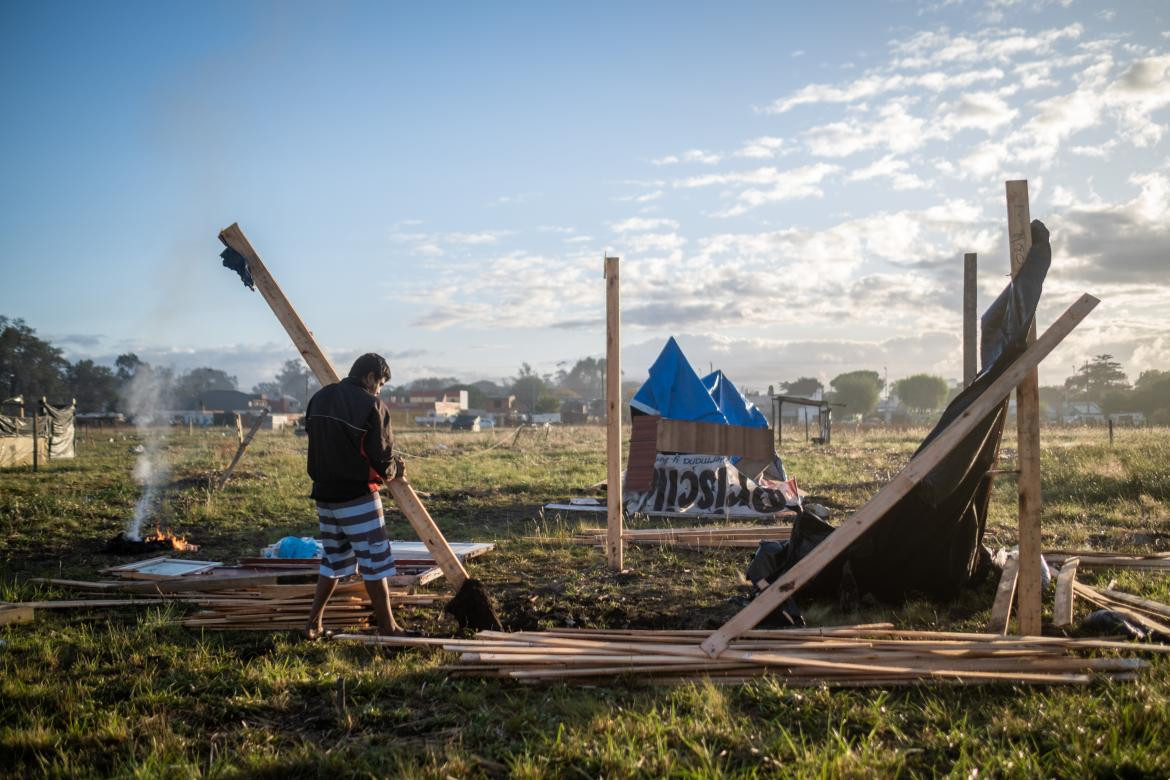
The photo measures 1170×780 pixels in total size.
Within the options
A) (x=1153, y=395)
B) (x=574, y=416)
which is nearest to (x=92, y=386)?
(x=574, y=416)

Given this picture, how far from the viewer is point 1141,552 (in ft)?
26.4

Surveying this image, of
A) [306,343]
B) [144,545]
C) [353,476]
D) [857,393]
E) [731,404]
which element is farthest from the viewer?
[857,393]

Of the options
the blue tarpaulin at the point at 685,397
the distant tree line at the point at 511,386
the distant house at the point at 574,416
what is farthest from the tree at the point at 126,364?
the blue tarpaulin at the point at 685,397

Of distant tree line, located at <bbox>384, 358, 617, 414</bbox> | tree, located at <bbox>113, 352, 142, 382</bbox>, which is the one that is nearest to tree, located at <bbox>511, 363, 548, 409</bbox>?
distant tree line, located at <bbox>384, 358, 617, 414</bbox>

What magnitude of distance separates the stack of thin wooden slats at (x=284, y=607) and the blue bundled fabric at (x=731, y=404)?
8.68 metres

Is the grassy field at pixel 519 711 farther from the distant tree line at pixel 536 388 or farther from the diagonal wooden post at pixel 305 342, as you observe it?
the distant tree line at pixel 536 388

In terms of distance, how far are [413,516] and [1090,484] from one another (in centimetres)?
1287

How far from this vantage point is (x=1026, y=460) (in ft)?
16.5

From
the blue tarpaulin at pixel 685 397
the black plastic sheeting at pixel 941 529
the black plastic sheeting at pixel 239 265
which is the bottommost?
the black plastic sheeting at pixel 941 529

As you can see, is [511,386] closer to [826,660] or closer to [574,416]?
[574,416]

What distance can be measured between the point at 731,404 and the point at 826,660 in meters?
10.3

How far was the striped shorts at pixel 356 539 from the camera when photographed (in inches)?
217

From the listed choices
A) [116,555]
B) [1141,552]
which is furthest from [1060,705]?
[116,555]

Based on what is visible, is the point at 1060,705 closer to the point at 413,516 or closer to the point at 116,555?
the point at 413,516
